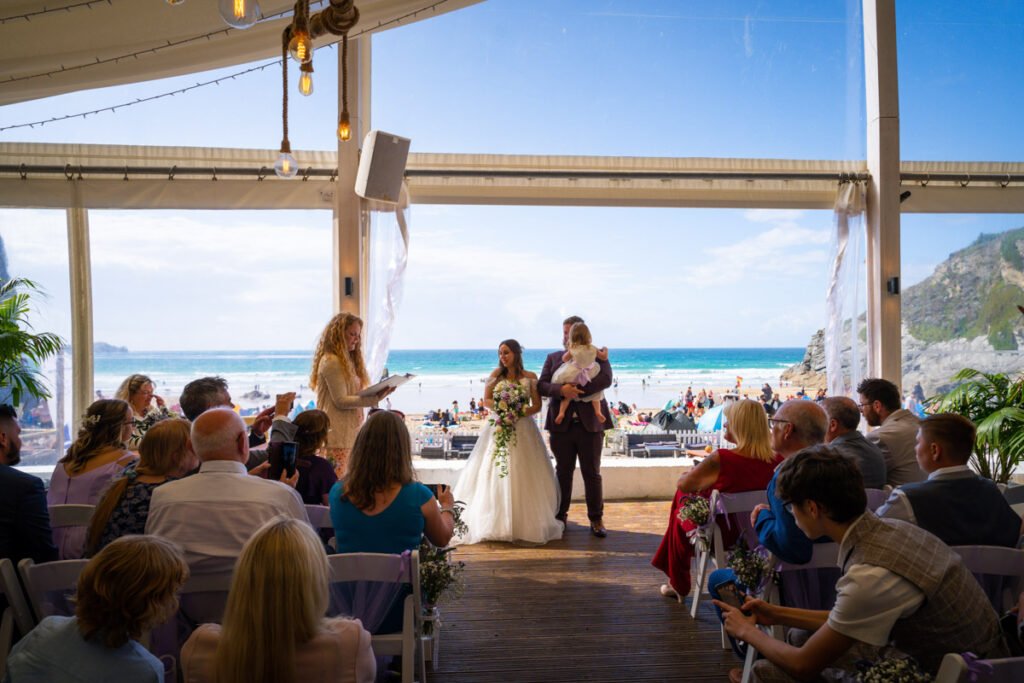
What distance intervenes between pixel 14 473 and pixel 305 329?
1308 inches

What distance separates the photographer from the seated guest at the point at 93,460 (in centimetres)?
301

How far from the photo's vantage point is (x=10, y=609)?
6.75 feet

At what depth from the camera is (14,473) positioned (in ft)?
8.06

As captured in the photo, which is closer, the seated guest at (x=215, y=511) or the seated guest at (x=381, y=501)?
the seated guest at (x=215, y=511)

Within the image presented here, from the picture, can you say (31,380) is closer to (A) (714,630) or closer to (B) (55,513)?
(B) (55,513)

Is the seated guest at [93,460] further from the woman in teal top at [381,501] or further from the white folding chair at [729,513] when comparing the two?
Answer: the white folding chair at [729,513]

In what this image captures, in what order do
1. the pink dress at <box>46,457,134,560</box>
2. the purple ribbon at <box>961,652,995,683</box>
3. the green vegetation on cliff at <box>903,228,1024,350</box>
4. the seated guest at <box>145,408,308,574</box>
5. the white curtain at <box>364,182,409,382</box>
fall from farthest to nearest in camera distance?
1. the green vegetation on cliff at <box>903,228,1024,350</box>
2. the white curtain at <box>364,182,409,382</box>
3. the pink dress at <box>46,457,134,560</box>
4. the seated guest at <box>145,408,308,574</box>
5. the purple ribbon at <box>961,652,995,683</box>

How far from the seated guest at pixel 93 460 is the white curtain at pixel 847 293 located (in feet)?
18.6

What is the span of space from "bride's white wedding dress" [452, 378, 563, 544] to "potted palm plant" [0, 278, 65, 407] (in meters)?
3.52

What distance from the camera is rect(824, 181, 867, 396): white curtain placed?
253 inches

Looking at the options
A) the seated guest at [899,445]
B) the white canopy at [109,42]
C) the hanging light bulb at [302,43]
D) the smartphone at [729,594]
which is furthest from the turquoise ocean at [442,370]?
the smartphone at [729,594]

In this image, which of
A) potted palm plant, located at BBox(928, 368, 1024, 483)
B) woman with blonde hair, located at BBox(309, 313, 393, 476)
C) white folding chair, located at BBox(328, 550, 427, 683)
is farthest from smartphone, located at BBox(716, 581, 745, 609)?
potted palm plant, located at BBox(928, 368, 1024, 483)

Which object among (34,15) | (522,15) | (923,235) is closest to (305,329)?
(522,15)

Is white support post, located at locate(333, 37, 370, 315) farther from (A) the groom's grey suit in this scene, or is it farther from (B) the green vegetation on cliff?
(B) the green vegetation on cliff
